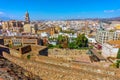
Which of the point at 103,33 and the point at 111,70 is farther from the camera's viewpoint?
the point at 103,33

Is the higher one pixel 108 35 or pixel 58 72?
pixel 58 72

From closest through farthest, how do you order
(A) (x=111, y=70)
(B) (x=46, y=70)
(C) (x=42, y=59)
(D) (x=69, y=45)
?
(B) (x=46, y=70), (A) (x=111, y=70), (C) (x=42, y=59), (D) (x=69, y=45)

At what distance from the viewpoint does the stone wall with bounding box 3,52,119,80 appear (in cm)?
752

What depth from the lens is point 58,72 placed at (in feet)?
27.0

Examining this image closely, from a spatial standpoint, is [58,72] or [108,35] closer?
[58,72]

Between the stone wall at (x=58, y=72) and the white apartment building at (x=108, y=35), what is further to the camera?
the white apartment building at (x=108, y=35)

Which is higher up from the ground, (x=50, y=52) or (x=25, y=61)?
(x=25, y=61)

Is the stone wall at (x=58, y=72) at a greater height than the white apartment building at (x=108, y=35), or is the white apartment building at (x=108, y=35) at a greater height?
the stone wall at (x=58, y=72)

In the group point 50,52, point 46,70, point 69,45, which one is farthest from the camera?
point 69,45

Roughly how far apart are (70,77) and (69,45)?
84.7 feet

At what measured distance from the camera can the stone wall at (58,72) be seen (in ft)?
24.7

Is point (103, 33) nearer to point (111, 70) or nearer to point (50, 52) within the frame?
point (50, 52)

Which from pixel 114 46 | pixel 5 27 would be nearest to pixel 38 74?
pixel 114 46

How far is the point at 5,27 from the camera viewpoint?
83.7m
